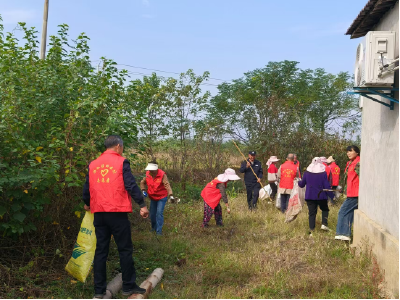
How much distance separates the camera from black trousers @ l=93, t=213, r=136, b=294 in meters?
5.23

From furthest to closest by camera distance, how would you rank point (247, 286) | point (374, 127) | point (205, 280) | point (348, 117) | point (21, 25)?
point (348, 117)
point (21, 25)
point (374, 127)
point (205, 280)
point (247, 286)

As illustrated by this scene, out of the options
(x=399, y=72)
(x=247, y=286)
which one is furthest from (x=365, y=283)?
(x=399, y=72)

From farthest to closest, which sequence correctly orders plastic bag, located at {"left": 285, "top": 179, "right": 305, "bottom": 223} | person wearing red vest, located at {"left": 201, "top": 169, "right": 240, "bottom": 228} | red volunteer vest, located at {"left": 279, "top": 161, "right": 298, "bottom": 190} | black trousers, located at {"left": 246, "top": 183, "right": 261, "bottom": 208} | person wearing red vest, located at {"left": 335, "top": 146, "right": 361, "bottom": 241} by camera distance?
black trousers, located at {"left": 246, "top": 183, "right": 261, "bottom": 208} < red volunteer vest, located at {"left": 279, "top": 161, "right": 298, "bottom": 190} < person wearing red vest, located at {"left": 201, "top": 169, "right": 240, "bottom": 228} < plastic bag, located at {"left": 285, "top": 179, "right": 305, "bottom": 223} < person wearing red vest, located at {"left": 335, "top": 146, "right": 361, "bottom": 241}

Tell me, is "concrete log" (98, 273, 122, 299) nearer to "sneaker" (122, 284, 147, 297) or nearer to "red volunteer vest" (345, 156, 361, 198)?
"sneaker" (122, 284, 147, 297)

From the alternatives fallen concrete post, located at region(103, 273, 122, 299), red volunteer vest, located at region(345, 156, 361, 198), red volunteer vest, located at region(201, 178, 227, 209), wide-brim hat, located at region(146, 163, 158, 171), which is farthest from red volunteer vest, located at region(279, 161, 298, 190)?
fallen concrete post, located at region(103, 273, 122, 299)

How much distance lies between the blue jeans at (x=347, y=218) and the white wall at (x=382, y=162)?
46 cm

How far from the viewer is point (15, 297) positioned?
209 inches

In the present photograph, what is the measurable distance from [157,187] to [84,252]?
3504 mm

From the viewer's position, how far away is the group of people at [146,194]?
5.20 metres

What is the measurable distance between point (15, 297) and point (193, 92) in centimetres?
1257

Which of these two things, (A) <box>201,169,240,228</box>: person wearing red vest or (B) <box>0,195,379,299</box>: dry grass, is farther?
(A) <box>201,169,240,228</box>: person wearing red vest

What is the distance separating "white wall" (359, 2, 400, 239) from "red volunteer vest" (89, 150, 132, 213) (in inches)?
128

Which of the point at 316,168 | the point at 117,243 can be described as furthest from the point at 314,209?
the point at 117,243

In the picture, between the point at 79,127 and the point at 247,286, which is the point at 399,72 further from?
the point at 79,127
